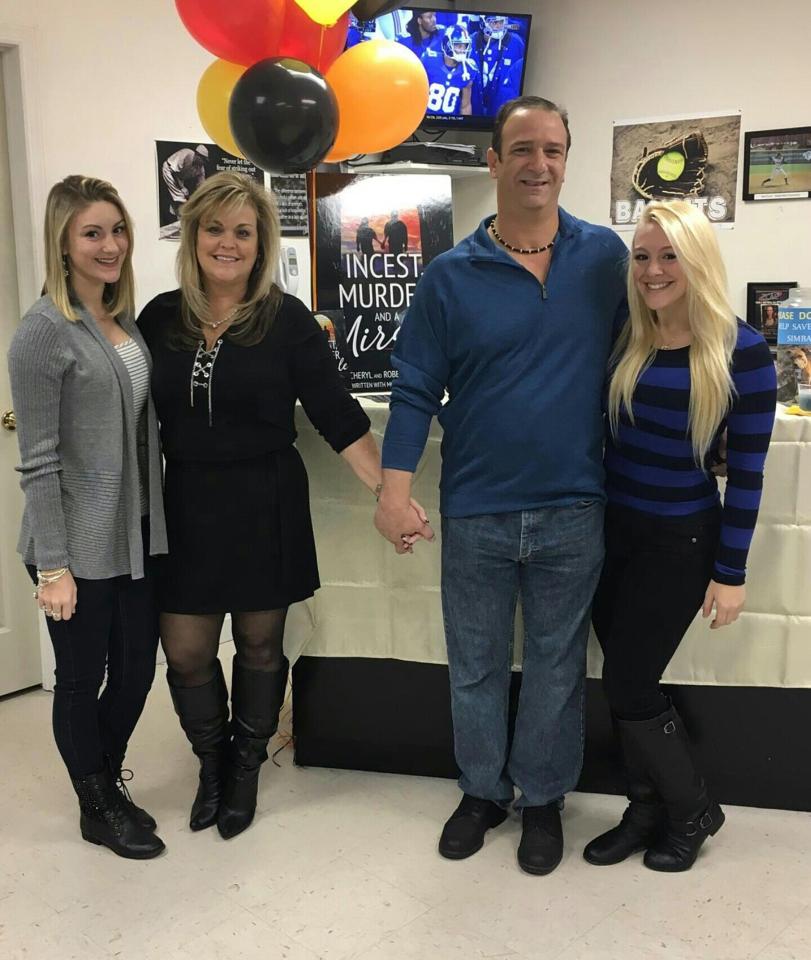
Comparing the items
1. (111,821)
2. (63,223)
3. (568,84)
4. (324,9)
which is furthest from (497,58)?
(111,821)

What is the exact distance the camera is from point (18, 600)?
2.92 metres

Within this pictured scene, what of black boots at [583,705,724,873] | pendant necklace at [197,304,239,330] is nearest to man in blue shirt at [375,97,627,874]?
black boots at [583,705,724,873]

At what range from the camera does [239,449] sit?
6.29 feet

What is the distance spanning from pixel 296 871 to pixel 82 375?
1142 millimetres

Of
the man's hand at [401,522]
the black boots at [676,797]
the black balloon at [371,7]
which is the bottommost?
the black boots at [676,797]

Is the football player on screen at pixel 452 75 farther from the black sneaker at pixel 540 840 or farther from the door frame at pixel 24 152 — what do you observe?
the black sneaker at pixel 540 840

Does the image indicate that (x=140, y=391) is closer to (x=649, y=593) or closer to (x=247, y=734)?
(x=247, y=734)

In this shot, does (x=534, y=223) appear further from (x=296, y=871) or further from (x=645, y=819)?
(x=296, y=871)

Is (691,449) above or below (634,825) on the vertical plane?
above

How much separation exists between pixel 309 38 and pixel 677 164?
188 centimetres

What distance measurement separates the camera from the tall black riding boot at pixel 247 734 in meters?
2.10

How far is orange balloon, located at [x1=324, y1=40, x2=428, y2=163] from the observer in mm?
2322

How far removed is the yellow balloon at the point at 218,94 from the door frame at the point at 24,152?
0.64 meters

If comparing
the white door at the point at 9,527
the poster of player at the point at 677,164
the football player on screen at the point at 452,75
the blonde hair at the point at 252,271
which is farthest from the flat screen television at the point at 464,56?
the blonde hair at the point at 252,271
